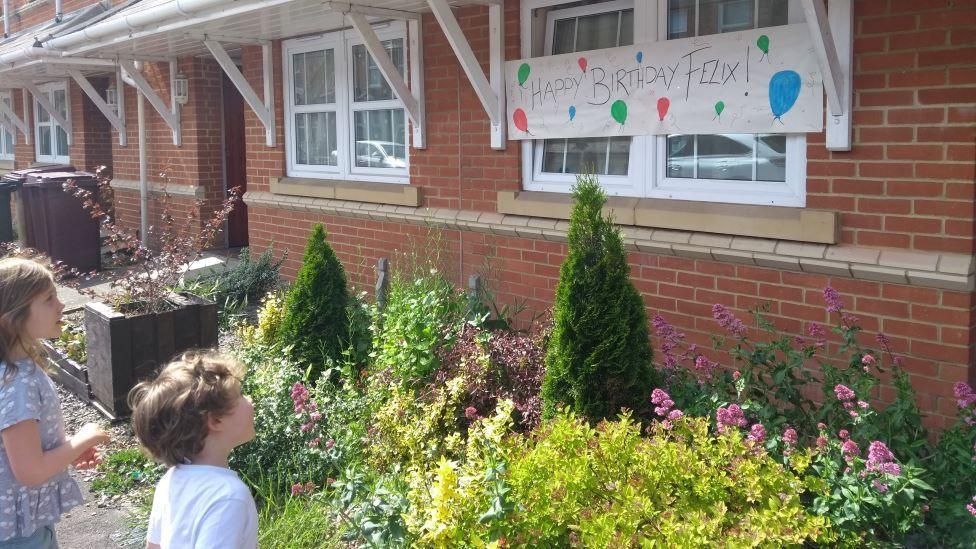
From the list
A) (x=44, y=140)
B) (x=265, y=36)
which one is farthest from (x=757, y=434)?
(x=44, y=140)

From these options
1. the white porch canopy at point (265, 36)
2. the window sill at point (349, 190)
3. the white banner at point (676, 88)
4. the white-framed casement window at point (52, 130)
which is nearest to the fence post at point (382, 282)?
the window sill at point (349, 190)

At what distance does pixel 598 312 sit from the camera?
4.03m

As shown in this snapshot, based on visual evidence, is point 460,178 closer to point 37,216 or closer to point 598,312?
point 598,312

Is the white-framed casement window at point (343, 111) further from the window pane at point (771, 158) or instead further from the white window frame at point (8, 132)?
the white window frame at point (8, 132)

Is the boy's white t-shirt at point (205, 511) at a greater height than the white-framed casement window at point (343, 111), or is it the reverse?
the white-framed casement window at point (343, 111)

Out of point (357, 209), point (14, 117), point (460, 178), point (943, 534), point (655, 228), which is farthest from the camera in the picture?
point (14, 117)

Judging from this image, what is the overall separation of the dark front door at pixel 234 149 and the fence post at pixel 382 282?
497 centimetres

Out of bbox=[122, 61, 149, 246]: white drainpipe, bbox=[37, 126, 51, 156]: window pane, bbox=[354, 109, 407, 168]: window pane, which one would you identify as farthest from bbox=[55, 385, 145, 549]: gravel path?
bbox=[37, 126, 51, 156]: window pane

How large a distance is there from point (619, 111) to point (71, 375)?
4222 millimetres

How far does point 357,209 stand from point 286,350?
7.91ft

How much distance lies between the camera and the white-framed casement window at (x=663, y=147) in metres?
5.01

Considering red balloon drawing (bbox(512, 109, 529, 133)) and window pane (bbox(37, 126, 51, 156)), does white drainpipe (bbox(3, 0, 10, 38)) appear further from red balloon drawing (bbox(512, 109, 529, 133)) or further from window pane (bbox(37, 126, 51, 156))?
red balloon drawing (bbox(512, 109, 529, 133))

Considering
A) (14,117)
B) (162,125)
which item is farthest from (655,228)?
(14,117)

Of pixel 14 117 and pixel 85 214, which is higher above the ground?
pixel 14 117
